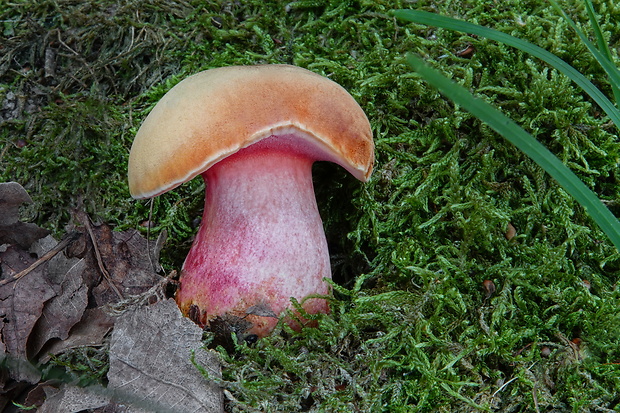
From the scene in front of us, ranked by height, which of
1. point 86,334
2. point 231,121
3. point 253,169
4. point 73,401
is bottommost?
point 86,334

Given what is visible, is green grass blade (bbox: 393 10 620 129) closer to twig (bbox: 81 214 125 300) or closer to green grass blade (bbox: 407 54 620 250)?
green grass blade (bbox: 407 54 620 250)

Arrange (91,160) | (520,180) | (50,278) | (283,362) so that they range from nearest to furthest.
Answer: (283,362), (50,278), (520,180), (91,160)

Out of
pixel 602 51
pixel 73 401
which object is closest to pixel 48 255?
pixel 73 401

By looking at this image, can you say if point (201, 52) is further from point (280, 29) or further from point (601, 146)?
point (601, 146)

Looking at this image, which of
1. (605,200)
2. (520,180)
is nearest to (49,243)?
(520,180)

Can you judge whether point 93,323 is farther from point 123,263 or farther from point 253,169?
point 253,169

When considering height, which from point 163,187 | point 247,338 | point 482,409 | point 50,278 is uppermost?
point 163,187
